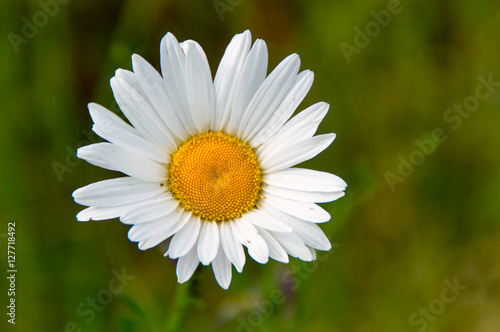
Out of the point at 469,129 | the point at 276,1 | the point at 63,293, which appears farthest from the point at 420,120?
the point at 63,293

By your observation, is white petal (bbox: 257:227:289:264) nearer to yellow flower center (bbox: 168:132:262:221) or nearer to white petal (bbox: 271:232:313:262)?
white petal (bbox: 271:232:313:262)

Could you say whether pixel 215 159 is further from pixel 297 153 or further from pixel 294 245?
pixel 294 245

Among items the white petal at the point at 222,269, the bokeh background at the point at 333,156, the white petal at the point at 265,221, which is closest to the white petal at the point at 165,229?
the white petal at the point at 222,269

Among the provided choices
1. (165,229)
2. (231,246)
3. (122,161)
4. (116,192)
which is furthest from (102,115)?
(231,246)

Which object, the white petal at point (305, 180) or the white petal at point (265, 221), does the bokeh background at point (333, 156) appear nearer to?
the white petal at point (305, 180)

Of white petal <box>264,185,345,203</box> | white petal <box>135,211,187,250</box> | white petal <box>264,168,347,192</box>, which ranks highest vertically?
white petal <box>264,168,347,192</box>

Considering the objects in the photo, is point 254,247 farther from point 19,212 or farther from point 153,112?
point 19,212

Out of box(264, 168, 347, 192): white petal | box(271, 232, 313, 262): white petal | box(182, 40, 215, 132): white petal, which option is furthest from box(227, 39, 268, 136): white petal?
box(271, 232, 313, 262): white petal

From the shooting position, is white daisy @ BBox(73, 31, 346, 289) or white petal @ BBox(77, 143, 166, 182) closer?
white petal @ BBox(77, 143, 166, 182)
